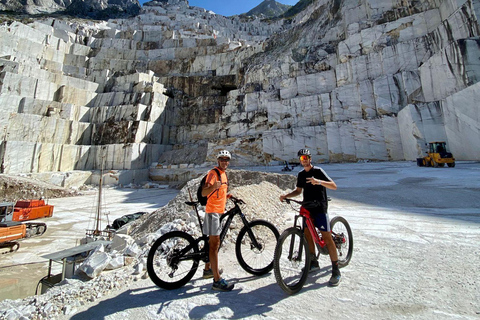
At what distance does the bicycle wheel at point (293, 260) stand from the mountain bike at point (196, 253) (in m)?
0.27

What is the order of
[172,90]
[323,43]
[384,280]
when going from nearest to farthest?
[384,280] → [323,43] → [172,90]

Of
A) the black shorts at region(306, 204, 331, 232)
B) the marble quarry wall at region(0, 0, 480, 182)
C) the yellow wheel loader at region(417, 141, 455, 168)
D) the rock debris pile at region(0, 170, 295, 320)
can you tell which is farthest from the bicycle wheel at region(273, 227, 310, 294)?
the marble quarry wall at region(0, 0, 480, 182)

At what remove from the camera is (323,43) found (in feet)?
81.1

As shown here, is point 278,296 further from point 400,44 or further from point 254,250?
point 400,44

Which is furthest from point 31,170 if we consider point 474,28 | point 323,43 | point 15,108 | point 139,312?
point 474,28

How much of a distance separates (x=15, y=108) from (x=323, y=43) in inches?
1237

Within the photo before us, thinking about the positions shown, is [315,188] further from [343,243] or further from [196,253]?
[196,253]

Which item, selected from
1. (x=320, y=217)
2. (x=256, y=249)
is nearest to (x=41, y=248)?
(x=256, y=249)

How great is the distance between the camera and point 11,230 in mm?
6805

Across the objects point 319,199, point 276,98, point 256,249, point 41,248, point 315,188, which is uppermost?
point 276,98

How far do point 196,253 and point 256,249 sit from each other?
732 mm

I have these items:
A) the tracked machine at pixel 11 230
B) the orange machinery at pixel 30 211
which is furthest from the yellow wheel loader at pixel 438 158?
the orange machinery at pixel 30 211

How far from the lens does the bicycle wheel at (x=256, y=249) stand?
2.59 meters

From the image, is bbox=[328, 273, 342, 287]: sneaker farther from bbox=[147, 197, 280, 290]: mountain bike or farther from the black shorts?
bbox=[147, 197, 280, 290]: mountain bike
